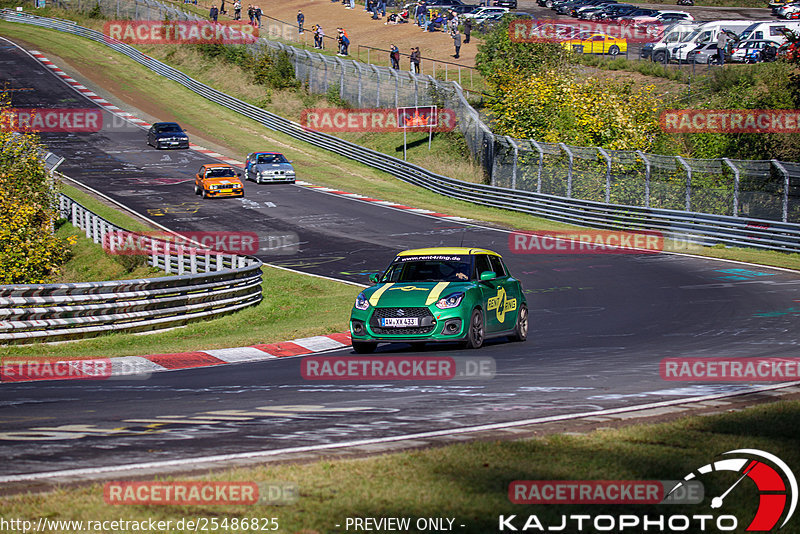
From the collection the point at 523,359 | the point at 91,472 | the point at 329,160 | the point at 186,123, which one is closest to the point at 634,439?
the point at 91,472

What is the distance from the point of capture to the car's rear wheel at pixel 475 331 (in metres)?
13.4

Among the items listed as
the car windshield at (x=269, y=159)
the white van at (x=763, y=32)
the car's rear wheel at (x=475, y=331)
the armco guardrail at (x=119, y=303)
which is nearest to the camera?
the car's rear wheel at (x=475, y=331)

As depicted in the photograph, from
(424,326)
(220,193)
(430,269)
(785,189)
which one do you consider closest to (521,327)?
(430,269)

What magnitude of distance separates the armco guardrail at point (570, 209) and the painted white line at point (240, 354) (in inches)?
712

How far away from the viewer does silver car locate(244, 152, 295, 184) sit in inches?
1699

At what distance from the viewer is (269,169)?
4322 centimetres

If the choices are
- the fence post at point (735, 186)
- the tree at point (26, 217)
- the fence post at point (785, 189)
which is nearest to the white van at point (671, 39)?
the fence post at point (735, 186)

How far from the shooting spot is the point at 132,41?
7656 cm

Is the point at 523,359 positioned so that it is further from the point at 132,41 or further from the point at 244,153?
the point at 132,41

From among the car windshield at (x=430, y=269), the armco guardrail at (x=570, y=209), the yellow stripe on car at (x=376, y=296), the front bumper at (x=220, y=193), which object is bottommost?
Result: the front bumper at (x=220, y=193)

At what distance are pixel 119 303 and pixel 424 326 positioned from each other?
6972 mm

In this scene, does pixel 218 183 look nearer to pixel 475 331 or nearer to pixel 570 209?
pixel 570 209

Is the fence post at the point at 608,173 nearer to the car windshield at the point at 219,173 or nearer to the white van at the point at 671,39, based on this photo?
the car windshield at the point at 219,173

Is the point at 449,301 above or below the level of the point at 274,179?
above
